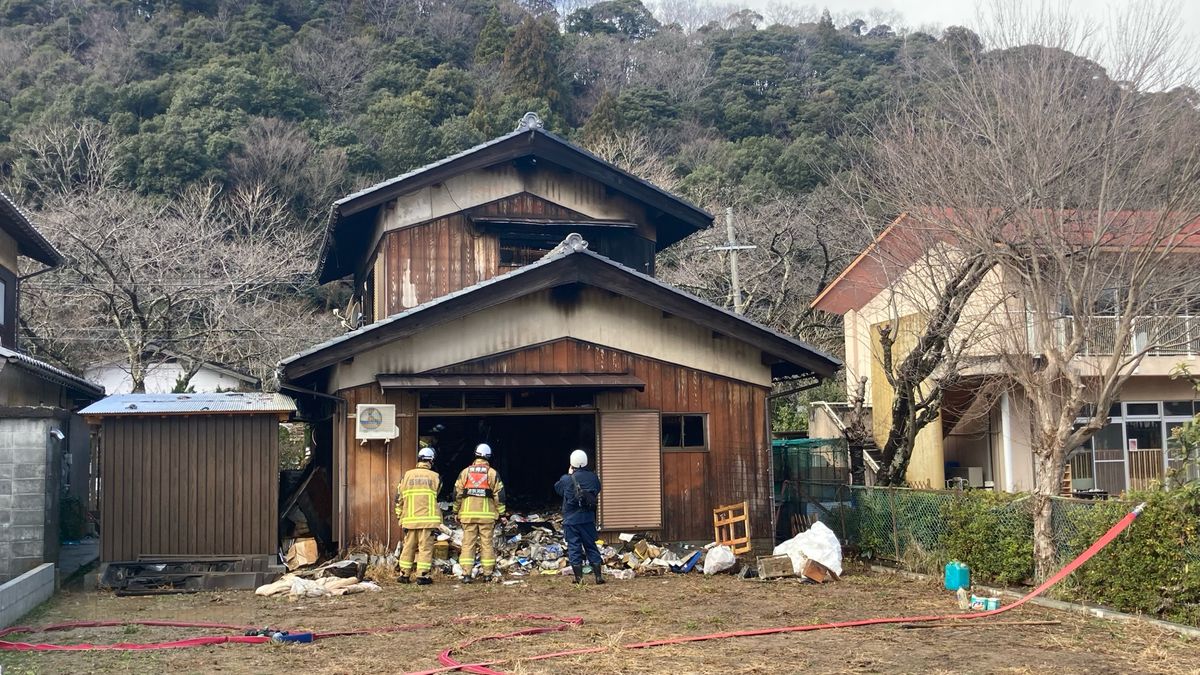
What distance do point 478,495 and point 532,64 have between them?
128ft

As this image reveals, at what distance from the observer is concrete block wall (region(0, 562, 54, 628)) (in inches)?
400

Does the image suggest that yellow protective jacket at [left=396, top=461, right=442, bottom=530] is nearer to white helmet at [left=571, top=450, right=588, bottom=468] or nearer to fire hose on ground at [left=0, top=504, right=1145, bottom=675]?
white helmet at [left=571, top=450, right=588, bottom=468]

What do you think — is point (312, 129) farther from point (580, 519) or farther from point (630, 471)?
point (580, 519)

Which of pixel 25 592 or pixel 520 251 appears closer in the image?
pixel 25 592

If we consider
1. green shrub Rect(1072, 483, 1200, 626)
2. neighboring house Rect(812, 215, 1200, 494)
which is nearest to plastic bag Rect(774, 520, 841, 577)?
green shrub Rect(1072, 483, 1200, 626)

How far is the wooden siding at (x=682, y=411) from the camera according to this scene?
14.3 meters

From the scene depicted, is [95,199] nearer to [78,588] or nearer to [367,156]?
[367,156]

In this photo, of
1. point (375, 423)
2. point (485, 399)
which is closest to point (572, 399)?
point (485, 399)

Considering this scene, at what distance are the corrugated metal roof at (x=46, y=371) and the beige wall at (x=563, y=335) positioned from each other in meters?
4.66

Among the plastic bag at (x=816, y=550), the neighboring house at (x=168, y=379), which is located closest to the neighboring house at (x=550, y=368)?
the plastic bag at (x=816, y=550)

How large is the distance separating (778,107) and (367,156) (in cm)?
1850

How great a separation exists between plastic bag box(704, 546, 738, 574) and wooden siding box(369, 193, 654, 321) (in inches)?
248

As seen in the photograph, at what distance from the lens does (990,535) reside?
39.9ft

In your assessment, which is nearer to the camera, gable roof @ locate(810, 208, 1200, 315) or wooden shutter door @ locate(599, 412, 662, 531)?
gable roof @ locate(810, 208, 1200, 315)
